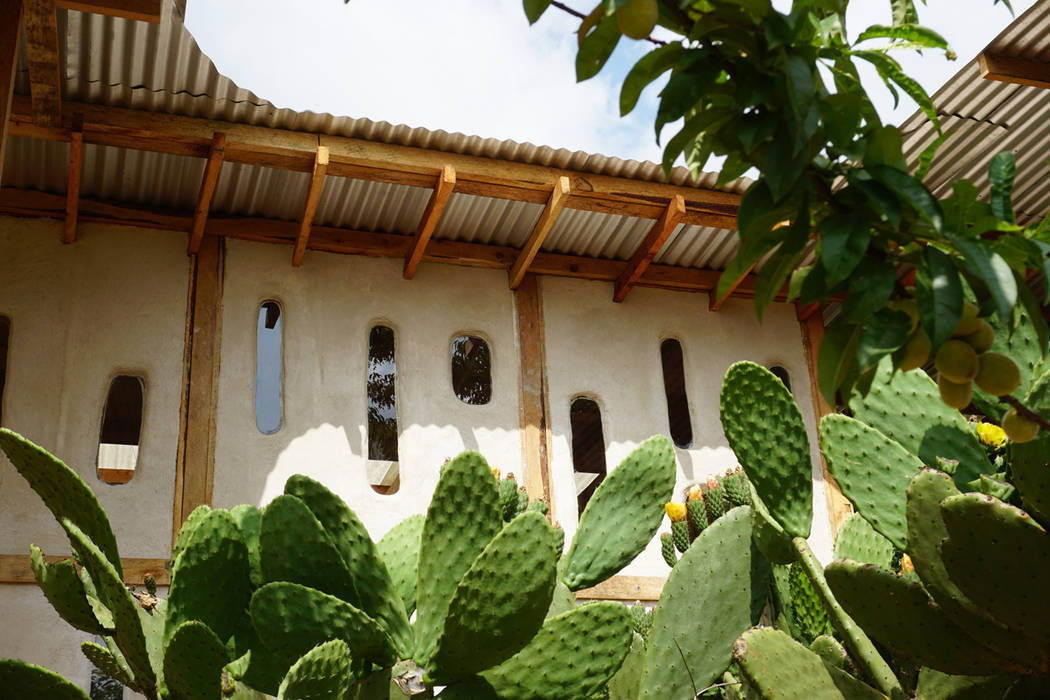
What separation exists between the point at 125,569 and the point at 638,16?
7253 millimetres

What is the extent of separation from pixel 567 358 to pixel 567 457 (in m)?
0.91

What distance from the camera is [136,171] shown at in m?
8.10

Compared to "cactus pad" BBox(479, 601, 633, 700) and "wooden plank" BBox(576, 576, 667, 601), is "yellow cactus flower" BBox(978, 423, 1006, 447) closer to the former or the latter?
"cactus pad" BBox(479, 601, 633, 700)

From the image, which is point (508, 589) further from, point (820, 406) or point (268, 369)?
point (820, 406)

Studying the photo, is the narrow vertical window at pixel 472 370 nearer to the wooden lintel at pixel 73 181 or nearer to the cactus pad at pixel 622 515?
the wooden lintel at pixel 73 181

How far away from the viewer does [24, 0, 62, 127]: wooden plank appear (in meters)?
5.74

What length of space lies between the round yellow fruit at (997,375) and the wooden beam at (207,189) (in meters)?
7.03

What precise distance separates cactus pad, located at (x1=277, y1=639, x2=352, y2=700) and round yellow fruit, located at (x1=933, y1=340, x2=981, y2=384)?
1155 millimetres

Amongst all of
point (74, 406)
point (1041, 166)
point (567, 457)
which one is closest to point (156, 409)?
point (74, 406)

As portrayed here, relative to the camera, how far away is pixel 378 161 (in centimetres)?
773

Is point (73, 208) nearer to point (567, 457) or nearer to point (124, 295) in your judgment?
point (124, 295)

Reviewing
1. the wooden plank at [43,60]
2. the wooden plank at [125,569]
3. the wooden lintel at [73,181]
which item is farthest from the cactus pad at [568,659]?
the wooden lintel at [73,181]

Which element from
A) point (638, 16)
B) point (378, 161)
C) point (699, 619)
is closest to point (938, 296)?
point (638, 16)

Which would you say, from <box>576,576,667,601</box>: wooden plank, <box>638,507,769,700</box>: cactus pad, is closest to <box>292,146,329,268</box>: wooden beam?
<box>576,576,667,601</box>: wooden plank
